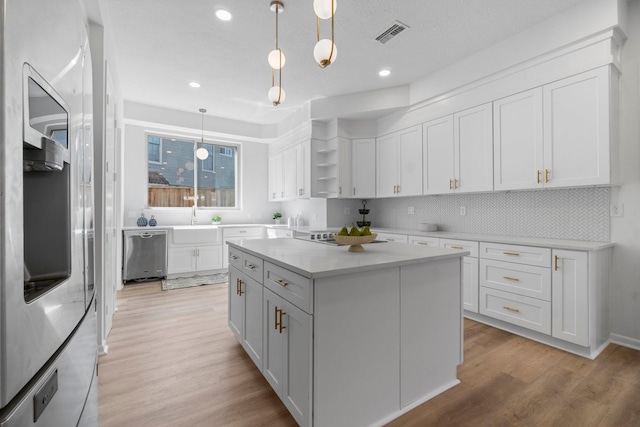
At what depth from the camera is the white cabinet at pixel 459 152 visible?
3283 mm

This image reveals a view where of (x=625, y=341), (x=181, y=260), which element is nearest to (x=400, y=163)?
(x=625, y=341)

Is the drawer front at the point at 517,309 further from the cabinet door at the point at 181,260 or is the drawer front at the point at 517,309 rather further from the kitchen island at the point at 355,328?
the cabinet door at the point at 181,260

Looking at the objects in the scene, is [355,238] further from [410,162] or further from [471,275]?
[410,162]

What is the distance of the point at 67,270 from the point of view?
771 mm

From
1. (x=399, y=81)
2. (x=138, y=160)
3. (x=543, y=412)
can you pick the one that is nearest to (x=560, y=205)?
(x=543, y=412)

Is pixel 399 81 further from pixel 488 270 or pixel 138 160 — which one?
pixel 138 160

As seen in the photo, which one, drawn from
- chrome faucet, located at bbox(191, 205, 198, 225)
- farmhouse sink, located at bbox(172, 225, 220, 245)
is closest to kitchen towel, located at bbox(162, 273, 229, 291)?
farmhouse sink, located at bbox(172, 225, 220, 245)

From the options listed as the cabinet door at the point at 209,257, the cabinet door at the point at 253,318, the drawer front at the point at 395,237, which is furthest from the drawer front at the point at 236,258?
the cabinet door at the point at 209,257

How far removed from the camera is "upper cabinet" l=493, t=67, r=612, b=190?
2455mm

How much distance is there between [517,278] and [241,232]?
14.4 feet

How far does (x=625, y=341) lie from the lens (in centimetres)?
255

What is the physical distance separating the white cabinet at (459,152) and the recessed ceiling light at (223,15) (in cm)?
266

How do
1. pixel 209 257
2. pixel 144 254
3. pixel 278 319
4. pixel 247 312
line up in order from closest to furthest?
pixel 278 319, pixel 247 312, pixel 144 254, pixel 209 257

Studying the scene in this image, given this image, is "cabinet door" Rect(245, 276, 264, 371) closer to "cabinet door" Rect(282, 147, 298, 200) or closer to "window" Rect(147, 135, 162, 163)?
"cabinet door" Rect(282, 147, 298, 200)
